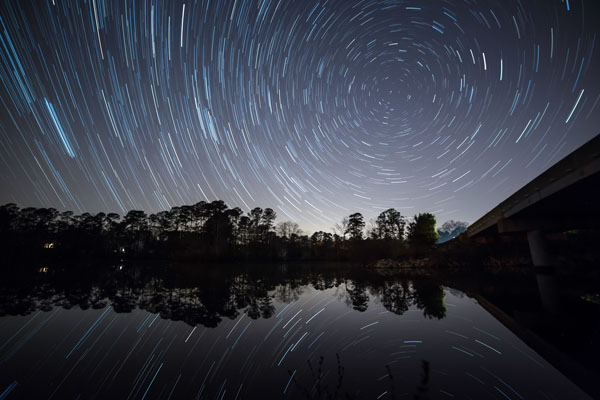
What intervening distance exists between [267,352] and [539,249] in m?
31.2

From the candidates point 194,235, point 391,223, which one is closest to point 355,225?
point 391,223

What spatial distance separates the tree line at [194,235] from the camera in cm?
4444

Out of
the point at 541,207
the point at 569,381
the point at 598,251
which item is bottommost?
the point at 569,381

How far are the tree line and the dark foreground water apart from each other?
28280 millimetres

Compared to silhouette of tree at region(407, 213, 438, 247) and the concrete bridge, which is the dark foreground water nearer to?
the concrete bridge

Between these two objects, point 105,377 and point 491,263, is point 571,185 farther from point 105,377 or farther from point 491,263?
point 105,377

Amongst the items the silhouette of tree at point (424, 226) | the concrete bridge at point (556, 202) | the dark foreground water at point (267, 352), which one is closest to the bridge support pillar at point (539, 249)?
the concrete bridge at point (556, 202)

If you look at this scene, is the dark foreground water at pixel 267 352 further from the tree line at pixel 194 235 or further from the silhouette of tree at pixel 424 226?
the silhouette of tree at pixel 424 226

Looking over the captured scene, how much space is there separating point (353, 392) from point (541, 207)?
2669cm

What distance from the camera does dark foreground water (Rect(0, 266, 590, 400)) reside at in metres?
4.23

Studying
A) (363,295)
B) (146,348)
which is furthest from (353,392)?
(363,295)

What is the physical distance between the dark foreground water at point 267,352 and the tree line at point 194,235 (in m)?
28.3

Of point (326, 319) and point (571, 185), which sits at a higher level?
point (571, 185)

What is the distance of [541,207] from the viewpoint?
832 inches
